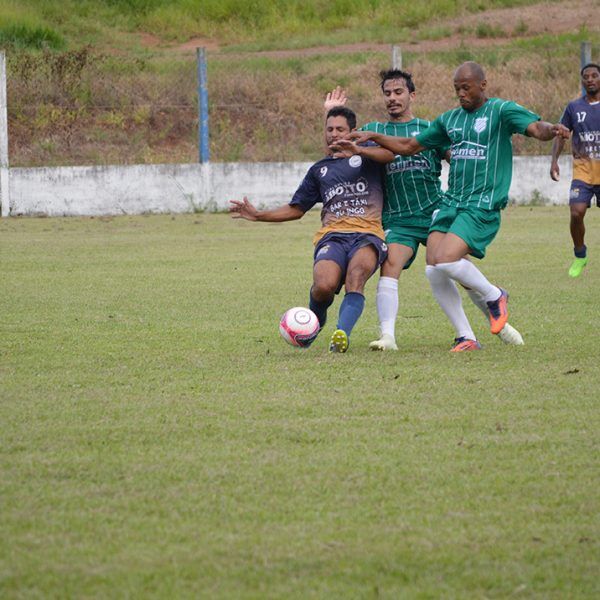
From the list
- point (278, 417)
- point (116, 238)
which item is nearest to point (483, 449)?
point (278, 417)

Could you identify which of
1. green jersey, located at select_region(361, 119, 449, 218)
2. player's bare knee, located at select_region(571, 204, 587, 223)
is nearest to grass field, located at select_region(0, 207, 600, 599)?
green jersey, located at select_region(361, 119, 449, 218)

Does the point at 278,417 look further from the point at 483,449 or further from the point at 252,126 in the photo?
the point at 252,126

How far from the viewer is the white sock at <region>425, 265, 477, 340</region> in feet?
25.7

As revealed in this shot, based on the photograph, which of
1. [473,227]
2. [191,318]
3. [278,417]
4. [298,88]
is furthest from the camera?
[298,88]

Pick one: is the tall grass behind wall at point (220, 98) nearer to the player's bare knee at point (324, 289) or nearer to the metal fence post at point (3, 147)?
the metal fence post at point (3, 147)

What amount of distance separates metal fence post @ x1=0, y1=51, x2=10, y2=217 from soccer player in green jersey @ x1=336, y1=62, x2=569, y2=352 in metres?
15.6

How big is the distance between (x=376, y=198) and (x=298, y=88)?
20.8 metres

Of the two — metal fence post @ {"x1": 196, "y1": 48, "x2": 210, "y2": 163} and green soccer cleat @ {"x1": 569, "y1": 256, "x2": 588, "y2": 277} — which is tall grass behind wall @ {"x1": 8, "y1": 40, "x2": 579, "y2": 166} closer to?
metal fence post @ {"x1": 196, "y1": 48, "x2": 210, "y2": 163}

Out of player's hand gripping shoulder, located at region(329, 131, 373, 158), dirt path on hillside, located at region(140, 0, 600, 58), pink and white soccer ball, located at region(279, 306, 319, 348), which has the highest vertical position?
dirt path on hillside, located at region(140, 0, 600, 58)

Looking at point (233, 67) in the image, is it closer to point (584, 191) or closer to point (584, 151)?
point (584, 151)

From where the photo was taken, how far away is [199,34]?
3572 cm

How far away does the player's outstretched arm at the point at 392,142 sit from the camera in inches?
300

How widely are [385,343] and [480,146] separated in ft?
4.53

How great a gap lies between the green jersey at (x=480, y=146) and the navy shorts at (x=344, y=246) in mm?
564
